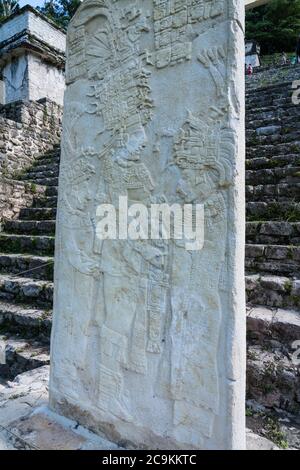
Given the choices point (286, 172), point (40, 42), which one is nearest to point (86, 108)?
point (286, 172)

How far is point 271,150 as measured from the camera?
4039 millimetres

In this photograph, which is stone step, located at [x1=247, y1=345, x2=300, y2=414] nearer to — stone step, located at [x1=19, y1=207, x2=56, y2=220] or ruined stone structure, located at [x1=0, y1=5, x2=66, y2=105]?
stone step, located at [x1=19, y1=207, x2=56, y2=220]

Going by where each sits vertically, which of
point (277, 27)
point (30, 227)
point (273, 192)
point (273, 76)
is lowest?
point (30, 227)

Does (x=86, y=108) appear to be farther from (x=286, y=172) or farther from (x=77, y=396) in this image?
(x=286, y=172)

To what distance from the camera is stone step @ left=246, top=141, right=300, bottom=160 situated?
12.6ft

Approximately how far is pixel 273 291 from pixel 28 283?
245 cm

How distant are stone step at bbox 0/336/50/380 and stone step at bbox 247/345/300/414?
157 cm

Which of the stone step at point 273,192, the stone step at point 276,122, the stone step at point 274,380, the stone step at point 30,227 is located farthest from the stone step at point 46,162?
the stone step at point 274,380

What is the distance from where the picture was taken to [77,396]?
170 centimetres

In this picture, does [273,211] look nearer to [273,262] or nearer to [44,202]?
[273,262]

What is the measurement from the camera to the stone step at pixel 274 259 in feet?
8.45

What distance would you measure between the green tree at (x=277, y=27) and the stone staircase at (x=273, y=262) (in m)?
19.6

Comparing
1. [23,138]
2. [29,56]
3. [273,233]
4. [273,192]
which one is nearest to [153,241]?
[273,233]

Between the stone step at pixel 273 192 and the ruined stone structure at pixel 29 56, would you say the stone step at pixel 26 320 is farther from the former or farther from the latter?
the ruined stone structure at pixel 29 56
